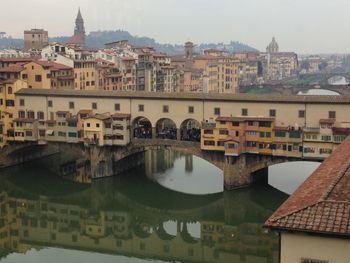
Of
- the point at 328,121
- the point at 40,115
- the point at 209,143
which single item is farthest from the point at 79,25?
the point at 328,121

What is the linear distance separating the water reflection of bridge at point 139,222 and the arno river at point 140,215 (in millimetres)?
42

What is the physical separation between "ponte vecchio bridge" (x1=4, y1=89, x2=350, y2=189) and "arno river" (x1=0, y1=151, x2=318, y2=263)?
60.3 inches

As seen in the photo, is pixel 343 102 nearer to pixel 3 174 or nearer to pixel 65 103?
pixel 65 103

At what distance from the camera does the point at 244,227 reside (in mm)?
25047

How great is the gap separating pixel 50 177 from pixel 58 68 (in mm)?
11332

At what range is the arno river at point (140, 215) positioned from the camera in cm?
2216

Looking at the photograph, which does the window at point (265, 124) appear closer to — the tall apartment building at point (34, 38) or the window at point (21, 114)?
the window at point (21, 114)

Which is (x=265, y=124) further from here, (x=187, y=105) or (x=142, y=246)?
(x=142, y=246)

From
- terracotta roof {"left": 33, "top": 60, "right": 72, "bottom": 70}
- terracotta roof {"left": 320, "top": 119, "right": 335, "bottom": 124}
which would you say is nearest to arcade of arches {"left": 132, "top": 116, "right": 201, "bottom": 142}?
terracotta roof {"left": 320, "top": 119, "right": 335, "bottom": 124}

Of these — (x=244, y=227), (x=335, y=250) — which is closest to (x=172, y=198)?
(x=244, y=227)

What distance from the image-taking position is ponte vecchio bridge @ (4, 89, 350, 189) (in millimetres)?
29219

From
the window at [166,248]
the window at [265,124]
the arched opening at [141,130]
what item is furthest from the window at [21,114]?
the window at [166,248]

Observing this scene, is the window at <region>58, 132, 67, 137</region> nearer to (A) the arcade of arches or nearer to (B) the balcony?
(A) the arcade of arches

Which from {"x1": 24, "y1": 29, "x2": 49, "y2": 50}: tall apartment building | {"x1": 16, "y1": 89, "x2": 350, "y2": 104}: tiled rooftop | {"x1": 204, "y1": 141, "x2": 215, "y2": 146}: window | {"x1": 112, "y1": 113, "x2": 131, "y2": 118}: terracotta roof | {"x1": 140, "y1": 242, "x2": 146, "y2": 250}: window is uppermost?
{"x1": 24, "y1": 29, "x2": 49, "y2": 50}: tall apartment building
